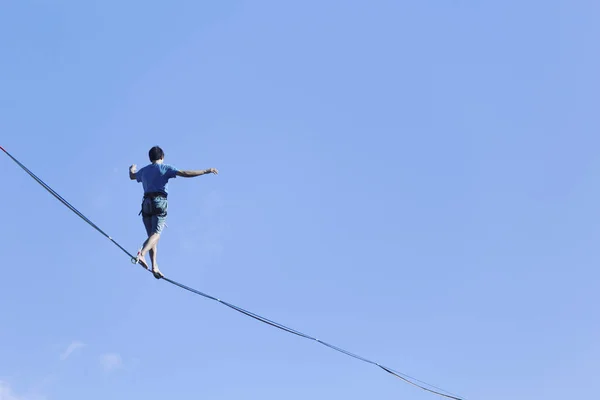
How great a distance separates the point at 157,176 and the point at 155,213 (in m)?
0.60

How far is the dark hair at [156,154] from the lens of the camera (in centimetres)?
1416

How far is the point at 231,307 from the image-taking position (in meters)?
13.4

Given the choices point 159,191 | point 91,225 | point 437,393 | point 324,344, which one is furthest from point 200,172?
point 437,393

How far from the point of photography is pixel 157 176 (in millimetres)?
13992

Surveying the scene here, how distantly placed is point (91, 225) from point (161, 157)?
1831mm

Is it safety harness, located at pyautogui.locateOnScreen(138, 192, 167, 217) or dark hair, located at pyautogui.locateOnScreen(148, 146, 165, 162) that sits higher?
dark hair, located at pyautogui.locateOnScreen(148, 146, 165, 162)

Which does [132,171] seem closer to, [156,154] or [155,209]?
[156,154]

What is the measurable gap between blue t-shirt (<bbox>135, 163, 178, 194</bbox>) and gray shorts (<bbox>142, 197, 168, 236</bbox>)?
165mm

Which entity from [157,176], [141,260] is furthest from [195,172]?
[141,260]

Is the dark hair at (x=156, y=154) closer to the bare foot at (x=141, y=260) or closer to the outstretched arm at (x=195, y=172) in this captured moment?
the outstretched arm at (x=195, y=172)

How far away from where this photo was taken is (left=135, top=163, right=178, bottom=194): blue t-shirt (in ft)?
45.8

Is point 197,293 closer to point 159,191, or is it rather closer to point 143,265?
point 143,265

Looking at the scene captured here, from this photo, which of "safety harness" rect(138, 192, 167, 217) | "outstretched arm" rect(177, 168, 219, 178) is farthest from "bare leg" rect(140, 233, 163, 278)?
"outstretched arm" rect(177, 168, 219, 178)

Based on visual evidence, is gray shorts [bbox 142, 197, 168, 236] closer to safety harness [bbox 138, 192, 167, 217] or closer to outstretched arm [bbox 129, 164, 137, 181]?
safety harness [bbox 138, 192, 167, 217]
